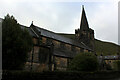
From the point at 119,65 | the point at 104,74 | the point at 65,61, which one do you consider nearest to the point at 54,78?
the point at 104,74

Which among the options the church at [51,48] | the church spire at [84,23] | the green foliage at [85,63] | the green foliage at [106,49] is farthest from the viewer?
the green foliage at [106,49]

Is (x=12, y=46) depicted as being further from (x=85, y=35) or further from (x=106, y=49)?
(x=106, y=49)

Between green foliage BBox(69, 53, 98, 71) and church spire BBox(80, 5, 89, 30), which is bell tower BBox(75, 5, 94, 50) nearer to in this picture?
church spire BBox(80, 5, 89, 30)

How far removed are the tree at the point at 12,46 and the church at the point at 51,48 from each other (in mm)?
6313

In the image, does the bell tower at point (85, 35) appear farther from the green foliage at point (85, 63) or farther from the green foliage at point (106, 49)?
the green foliage at point (106, 49)

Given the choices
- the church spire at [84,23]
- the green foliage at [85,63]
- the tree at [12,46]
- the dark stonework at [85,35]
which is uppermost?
the church spire at [84,23]

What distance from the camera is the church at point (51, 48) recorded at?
2831 cm

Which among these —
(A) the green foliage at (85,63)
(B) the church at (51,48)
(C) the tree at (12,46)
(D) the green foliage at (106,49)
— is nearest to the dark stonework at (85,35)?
(B) the church at (51,48)

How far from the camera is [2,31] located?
20.1 m

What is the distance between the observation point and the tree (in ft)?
63.5

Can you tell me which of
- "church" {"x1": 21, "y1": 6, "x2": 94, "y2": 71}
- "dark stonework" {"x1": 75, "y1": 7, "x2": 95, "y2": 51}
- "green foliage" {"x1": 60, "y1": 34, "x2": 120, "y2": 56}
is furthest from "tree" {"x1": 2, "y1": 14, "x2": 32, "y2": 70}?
"green foliage" {"x1": 60, "y1": 34, "x2": 120, "y2": 56}

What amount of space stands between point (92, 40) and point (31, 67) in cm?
4103

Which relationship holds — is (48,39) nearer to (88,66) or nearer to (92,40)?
(88,66)

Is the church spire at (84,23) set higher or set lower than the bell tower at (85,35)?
higher
